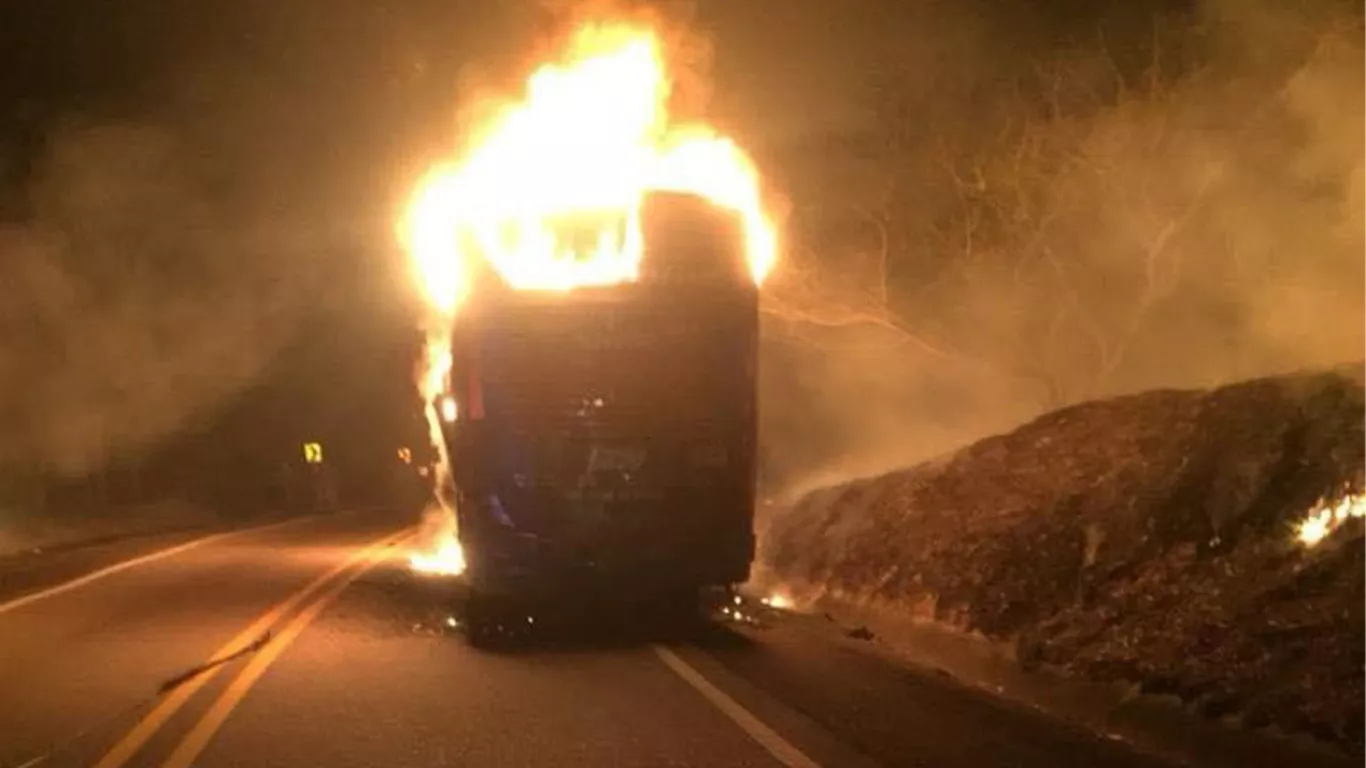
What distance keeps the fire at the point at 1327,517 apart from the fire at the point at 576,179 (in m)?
5.33

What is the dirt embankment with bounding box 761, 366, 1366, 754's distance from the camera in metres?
11.2

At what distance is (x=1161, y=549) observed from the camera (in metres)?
14.7

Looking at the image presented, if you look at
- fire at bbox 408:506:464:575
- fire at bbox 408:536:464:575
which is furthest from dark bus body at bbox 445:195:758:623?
fire at bbox 408:536:464:575

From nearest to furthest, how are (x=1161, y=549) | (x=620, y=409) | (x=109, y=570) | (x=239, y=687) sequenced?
1. (x=239, y=687)
2. (x=1161, y=549)
3. (x=620, y=409)
4. (x=109, y=570)

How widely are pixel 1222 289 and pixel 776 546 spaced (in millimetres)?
7039

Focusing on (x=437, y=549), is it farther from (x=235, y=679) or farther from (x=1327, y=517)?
(x=1327, y=517)

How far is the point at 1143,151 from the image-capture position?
2383cm

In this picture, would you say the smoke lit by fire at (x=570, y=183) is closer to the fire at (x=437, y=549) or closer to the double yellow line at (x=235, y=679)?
the fire at (x=437, y=549)

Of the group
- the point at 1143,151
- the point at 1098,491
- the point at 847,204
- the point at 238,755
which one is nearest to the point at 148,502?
the point at 847,204

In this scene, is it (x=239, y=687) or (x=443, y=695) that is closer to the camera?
(x=443, y=695)

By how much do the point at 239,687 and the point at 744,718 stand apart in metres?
3.74

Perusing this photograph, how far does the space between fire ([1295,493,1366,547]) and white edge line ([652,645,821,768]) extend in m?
4.48

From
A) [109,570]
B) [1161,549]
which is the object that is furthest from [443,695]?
[109,570]

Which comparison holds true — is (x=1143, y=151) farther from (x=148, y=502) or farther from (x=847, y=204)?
(x=148, y=502)
